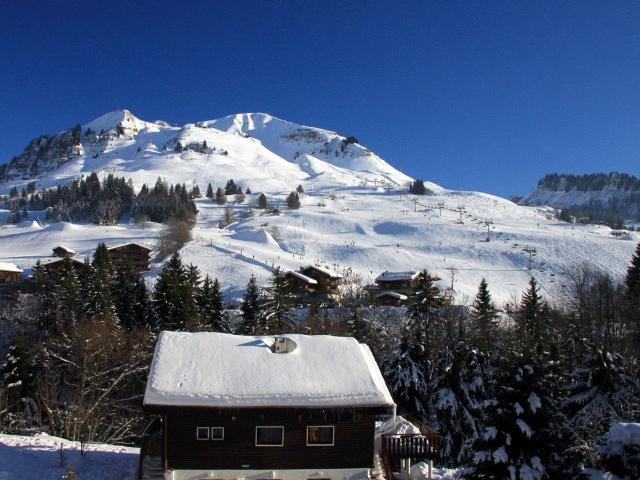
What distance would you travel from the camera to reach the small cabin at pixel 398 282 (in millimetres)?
72812

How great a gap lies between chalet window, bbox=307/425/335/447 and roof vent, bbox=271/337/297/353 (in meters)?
2.50

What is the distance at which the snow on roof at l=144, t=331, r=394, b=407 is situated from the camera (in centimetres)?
1511

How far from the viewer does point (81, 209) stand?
513 feet

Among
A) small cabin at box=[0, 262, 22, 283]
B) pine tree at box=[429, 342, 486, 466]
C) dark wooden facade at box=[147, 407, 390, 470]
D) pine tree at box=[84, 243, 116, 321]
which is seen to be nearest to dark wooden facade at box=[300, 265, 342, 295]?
pine tree at box=[84, 243, 116, 321]

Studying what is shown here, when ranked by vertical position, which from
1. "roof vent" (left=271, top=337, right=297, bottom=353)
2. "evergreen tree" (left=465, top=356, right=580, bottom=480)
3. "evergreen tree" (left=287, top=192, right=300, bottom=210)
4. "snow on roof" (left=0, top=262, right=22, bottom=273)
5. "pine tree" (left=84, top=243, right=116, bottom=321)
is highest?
"evergreen tree" (left=287, top=192, right=300, bottom=210)

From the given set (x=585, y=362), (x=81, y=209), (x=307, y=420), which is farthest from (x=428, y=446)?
(x=81, y=209)

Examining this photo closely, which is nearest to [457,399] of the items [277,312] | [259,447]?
[259,447]

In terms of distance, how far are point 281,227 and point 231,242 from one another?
20129mm

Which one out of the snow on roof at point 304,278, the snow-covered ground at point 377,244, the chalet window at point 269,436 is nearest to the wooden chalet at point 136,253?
the snow-covered ground at point 377,244

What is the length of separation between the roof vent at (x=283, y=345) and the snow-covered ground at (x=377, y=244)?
51916 millimetres

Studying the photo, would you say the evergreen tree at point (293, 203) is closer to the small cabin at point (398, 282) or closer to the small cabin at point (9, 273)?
the small cabin at point (398, 282)

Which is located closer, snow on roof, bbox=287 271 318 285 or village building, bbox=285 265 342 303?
snow on roof, bbox=287 271 318 285

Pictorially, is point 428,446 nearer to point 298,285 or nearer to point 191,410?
point 191,410

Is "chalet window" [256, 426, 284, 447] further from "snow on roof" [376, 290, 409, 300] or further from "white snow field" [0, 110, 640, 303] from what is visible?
"snow on roof" [376, 290, 409, 300]
